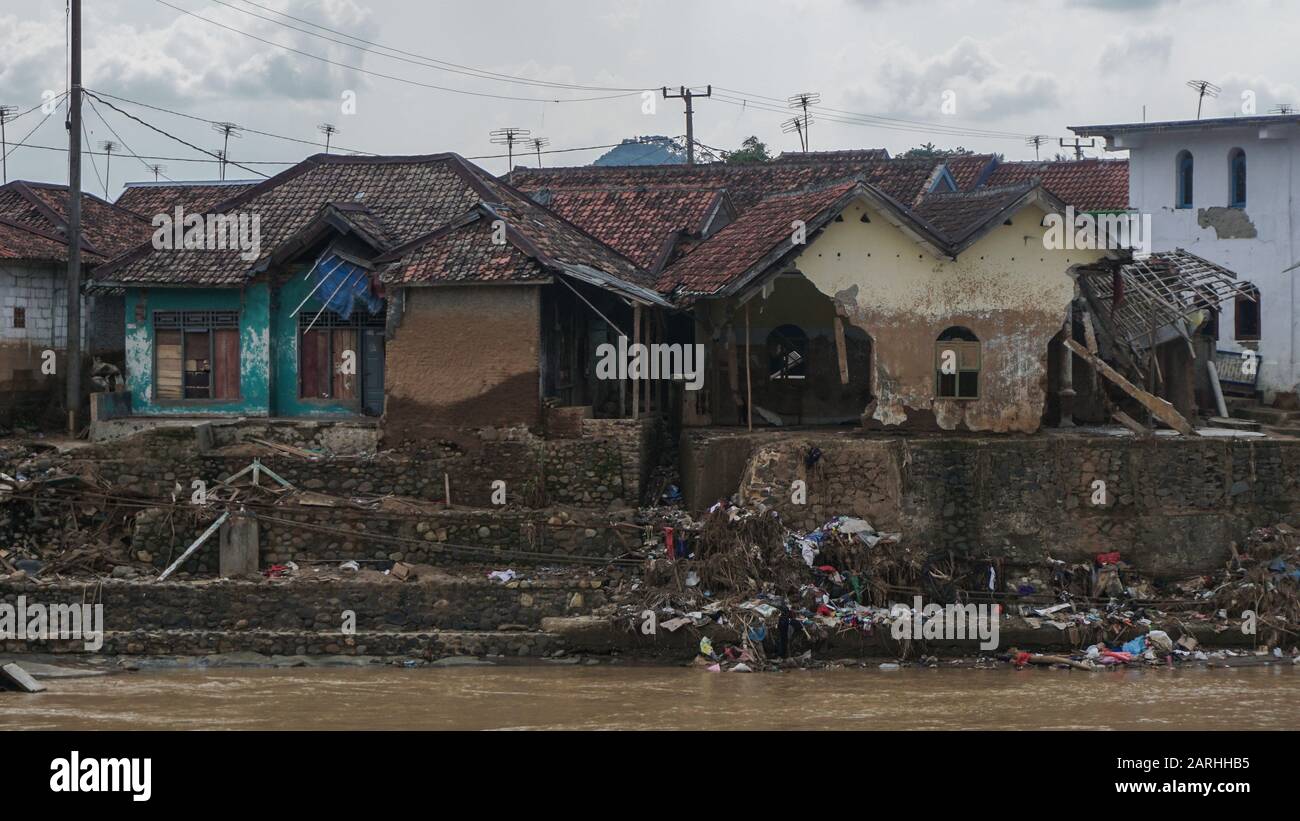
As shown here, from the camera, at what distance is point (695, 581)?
1931 centimetres

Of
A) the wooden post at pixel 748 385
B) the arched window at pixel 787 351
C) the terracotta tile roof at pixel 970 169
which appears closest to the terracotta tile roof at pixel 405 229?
the wooden post at pixel 748 385

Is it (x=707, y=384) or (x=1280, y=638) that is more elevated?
(x=707, y=384)

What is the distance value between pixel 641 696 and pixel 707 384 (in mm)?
7560

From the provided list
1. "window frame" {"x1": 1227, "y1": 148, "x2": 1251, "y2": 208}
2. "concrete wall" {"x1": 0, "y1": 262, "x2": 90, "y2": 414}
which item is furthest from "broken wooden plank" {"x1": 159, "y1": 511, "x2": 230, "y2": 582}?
"window frame" {"x1": 1227, "y1": 148, "x2": 1251, "y2": 208}

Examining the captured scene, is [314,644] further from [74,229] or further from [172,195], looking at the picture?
[172,195]

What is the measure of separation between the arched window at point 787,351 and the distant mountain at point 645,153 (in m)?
21.9

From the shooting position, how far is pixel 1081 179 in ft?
109

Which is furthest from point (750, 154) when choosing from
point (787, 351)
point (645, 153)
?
point (787, 351)

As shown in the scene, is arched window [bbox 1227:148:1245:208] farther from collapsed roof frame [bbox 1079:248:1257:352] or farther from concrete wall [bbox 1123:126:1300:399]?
collapsed roof frame [bbox 1079:248:1257:352]

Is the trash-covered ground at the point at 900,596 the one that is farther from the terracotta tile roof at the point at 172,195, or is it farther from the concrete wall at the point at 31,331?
the terracotta tile roof at the point at 172,195

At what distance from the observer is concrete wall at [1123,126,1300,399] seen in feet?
90.3

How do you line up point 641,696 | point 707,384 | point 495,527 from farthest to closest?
point 707,384
point 495,527
point 641,696

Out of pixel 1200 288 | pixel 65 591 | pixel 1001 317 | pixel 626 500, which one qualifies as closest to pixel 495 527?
pixel 626 500
